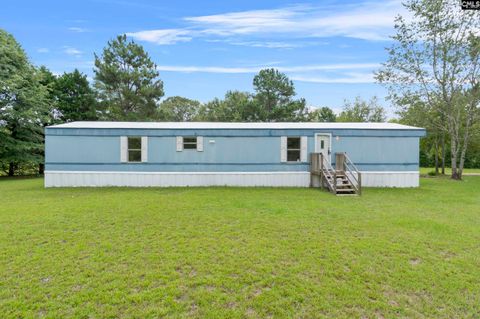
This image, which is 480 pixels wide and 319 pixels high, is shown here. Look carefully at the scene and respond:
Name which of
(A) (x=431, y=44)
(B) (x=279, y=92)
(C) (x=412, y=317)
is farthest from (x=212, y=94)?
(C) (x=412, y=317)

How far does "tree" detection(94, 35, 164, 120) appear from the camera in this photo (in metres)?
21.4

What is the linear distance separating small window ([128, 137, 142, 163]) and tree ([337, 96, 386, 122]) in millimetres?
27697

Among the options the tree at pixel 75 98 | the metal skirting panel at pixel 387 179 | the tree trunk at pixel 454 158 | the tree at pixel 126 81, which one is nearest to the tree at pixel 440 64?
the tree trunk at pixel 454 158

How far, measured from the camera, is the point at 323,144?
1056 cm

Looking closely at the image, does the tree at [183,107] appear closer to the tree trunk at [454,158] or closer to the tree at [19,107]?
the tree at [19,107]

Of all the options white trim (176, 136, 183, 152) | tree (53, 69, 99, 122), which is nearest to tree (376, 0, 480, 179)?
white trim (176, 136, 183, 152)

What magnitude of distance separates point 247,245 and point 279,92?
74.9ft

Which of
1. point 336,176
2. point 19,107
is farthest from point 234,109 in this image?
point 336,176

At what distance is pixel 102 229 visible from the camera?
4.82 m

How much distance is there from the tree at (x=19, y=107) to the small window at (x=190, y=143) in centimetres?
1163

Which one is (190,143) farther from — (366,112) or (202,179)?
(366,112)

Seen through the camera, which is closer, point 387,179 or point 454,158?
point 387,179

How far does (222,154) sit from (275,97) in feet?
53.4

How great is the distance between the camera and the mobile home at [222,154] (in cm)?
1023
